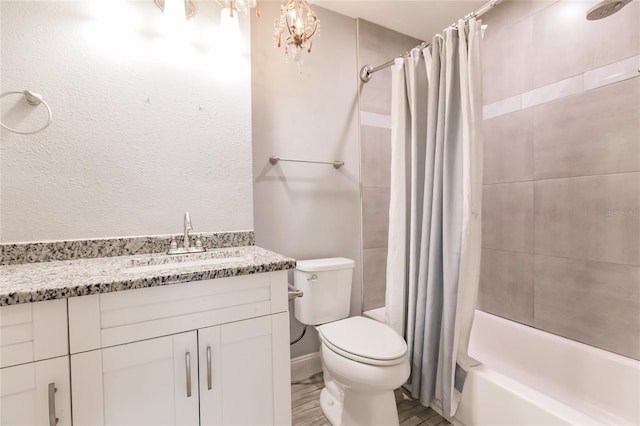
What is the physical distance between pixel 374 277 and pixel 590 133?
4.81 feet

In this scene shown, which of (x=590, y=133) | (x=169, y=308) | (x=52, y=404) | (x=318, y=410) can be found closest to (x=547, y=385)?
(x=318, y=410)

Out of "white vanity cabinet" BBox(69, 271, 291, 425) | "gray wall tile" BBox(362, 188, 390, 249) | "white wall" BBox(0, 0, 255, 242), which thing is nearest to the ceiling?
"white wall" BBox(0, 0, 255, 242)

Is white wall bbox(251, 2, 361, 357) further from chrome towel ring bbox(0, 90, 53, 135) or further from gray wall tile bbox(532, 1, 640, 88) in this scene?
gray wall tile bbox(532, 1, 640, 88)

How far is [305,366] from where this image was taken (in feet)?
5.86

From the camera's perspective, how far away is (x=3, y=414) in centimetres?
68

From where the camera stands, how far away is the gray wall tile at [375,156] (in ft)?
6.56

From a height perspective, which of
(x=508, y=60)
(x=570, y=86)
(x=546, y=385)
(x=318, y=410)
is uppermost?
(x=508, y=60)

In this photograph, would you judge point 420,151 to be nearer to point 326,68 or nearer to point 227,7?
point 326,68

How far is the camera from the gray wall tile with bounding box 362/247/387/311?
6.60 ft

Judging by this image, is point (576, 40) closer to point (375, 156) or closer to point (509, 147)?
point (509, 147)

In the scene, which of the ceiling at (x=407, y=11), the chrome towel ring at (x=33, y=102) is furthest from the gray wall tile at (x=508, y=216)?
the chrome towel ring at (x=33, y=102)

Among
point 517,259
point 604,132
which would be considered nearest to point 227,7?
point 604,132

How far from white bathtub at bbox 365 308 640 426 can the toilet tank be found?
718 millimetres

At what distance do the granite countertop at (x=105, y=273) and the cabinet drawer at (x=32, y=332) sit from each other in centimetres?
3
